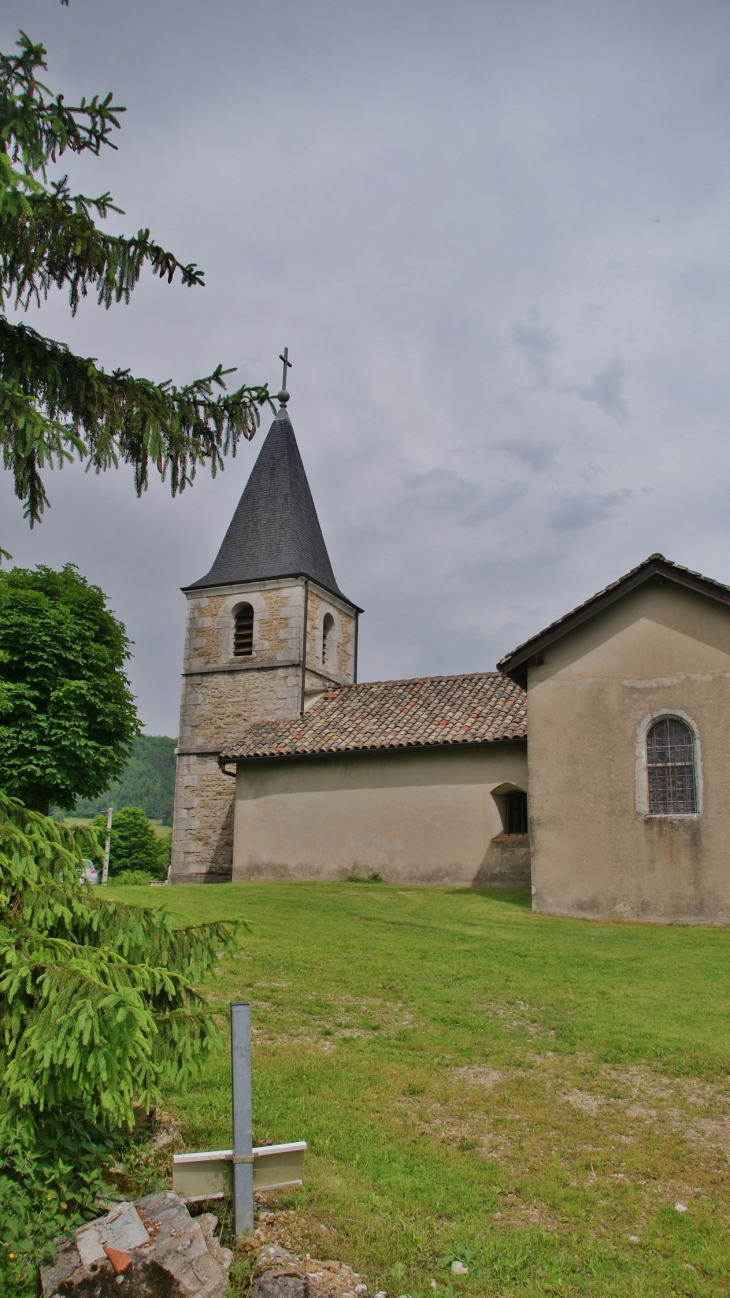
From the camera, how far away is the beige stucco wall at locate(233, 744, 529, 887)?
19062 mm

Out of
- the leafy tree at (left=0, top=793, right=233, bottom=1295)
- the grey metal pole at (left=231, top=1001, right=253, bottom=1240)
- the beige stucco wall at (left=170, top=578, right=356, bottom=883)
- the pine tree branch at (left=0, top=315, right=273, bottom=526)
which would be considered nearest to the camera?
the leafy tree at (left=0, top=793, right=233, bottom=1295)

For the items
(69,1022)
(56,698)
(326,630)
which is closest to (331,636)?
(326,630)

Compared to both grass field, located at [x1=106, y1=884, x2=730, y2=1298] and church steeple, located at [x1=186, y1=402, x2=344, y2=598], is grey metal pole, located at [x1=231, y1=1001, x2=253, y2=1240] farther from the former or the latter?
church steeple, located at [x1=186, y1=402, x2=344, y2=598]

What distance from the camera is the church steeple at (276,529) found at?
27.2 meters

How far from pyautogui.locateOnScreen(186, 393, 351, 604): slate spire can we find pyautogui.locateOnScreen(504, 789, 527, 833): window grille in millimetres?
9889

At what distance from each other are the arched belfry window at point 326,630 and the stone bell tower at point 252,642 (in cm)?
3

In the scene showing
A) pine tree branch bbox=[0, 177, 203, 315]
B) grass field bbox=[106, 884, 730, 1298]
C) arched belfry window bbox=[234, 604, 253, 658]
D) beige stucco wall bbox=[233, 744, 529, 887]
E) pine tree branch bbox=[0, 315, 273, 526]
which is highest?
arched belfry window bbox=[234, 604, 253, 658]

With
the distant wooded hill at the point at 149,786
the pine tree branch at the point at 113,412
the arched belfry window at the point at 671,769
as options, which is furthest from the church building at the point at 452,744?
the distant wooded hill at the point at 149,786

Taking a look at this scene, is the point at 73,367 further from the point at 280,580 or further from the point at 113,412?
the point at 280,580

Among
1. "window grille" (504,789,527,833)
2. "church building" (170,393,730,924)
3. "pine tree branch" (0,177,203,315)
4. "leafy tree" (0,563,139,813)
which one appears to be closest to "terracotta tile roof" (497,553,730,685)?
"church building" (170,393,730,924)

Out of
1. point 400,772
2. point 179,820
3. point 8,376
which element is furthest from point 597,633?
point 179,820

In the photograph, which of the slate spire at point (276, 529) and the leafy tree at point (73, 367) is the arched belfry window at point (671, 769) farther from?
the slate spire at point (276, 529)

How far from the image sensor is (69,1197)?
4.35 metres

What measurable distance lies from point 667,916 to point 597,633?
4.64 meters
